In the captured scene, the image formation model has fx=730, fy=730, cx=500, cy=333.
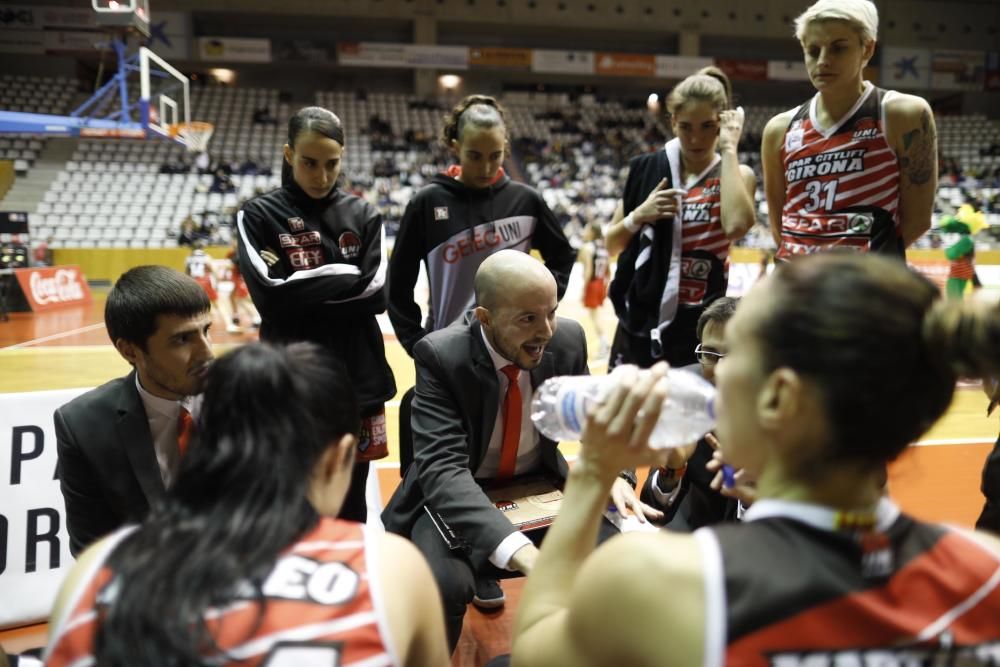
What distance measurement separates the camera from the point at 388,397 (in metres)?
2.95

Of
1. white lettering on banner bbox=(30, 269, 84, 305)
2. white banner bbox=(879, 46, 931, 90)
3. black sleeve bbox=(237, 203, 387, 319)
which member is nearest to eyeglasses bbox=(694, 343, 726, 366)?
black sleeve bbox=(237, 203, 387, 319)

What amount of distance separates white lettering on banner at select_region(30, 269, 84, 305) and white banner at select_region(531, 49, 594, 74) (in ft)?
54.7

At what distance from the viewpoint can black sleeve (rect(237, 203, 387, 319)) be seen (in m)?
2.71

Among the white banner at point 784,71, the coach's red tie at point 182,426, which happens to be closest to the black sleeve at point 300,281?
the coach's red tie at point 182,426

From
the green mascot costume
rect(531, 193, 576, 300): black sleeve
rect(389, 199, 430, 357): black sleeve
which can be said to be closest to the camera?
rect(389, 199, 430, 357): black sleeve

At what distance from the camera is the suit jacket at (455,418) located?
82.2 inches

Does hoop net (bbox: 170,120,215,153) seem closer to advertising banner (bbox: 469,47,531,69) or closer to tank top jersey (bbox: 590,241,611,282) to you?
tank top jersey (bbox: 590,241,611,282)

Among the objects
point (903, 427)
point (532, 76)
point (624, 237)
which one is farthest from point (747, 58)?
point (903, 427)

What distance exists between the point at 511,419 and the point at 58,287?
46.8ft

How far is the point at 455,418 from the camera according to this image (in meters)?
2.28

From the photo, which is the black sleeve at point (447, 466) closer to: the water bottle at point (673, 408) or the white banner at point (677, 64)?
the water bottle at point (673, 408)

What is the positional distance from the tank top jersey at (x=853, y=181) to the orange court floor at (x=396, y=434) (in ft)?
2.23

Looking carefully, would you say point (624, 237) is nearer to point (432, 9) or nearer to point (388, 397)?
point (388, 397)

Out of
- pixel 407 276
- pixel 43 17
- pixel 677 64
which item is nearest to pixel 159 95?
pixel 43 17
